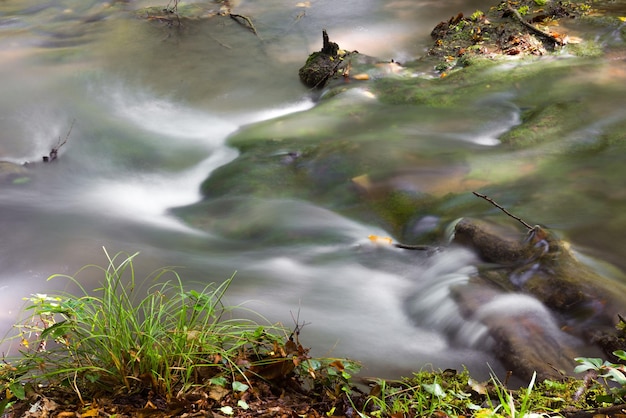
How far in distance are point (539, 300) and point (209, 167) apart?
155 inches

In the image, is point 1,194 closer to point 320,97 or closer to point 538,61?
point 320,97

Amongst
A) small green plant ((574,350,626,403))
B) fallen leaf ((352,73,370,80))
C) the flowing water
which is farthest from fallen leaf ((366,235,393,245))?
fallen leaf ((352,73,370,80))

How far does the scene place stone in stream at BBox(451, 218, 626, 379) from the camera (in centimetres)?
323

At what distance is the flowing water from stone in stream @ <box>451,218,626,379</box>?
0.54 ft

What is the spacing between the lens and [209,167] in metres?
6.39

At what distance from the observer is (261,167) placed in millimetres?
5930

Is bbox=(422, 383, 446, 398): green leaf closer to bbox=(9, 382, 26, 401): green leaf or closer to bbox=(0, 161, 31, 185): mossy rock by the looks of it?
bbox=(9, 382, 26, 401): green leaf

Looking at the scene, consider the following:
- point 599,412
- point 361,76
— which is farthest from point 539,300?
point 361,76

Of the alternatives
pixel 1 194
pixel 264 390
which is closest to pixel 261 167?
pixel 1 194

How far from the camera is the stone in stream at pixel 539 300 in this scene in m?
3.23

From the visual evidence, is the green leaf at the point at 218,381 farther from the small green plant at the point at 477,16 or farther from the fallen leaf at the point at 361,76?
the small green plant at the point at 477,16

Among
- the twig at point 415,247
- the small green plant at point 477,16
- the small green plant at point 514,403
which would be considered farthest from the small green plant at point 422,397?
the small green plant at point 477,16

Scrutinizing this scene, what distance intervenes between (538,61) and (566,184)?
2958 mm

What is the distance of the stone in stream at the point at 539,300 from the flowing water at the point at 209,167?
16cm
